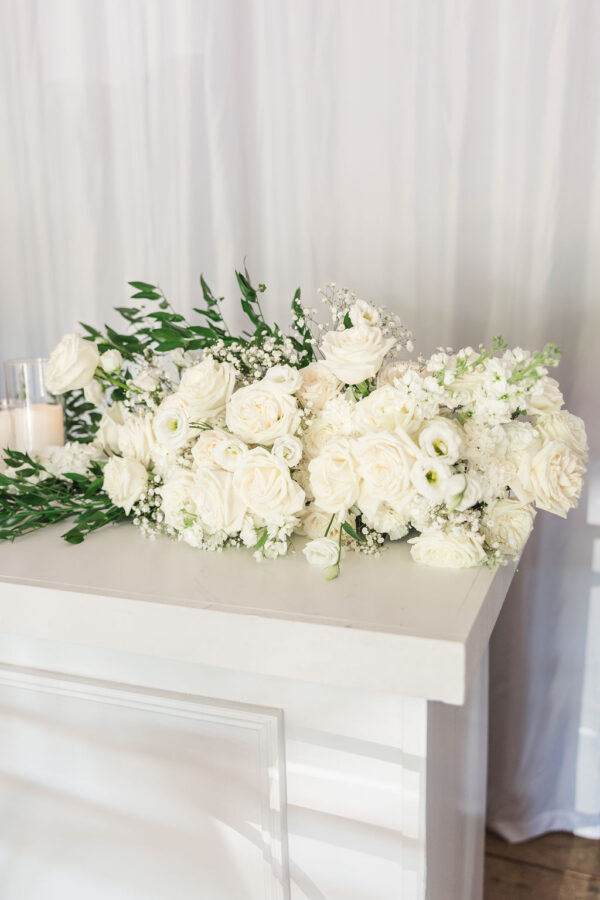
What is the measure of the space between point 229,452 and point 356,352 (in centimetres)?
18

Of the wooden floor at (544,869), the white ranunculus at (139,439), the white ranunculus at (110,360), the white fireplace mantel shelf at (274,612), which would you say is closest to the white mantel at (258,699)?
the white fireplace mantel shelf at (274,612)

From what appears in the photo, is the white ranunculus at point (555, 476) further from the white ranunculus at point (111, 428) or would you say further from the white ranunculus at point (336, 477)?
the white ranunculus at point (111, 428)

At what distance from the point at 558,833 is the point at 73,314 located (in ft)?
5.40

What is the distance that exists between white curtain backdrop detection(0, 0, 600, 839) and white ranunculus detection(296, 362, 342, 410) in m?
0.72

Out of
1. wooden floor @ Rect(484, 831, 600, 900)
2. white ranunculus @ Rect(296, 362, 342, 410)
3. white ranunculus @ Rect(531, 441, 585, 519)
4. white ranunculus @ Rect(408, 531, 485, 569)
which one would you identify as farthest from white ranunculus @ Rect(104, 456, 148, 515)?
wooden floor @ Rect(484, 831, 600, 900)

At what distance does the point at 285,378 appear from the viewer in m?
0.86

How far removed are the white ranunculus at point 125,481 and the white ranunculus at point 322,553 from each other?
0.24 metres

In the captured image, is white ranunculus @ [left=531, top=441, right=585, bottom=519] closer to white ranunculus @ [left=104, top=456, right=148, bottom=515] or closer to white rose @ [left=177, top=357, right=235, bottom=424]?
white rose @ [left=177, top=357, right=235, bottom=424]

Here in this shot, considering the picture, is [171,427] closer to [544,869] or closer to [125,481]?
[125,481]

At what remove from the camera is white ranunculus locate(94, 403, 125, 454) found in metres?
1.05

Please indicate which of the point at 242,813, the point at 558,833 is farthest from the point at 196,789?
the point at 558,833

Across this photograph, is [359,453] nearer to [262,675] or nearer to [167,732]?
[262,675]

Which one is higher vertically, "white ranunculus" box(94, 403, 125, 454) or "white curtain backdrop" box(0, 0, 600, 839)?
"white curtain backdrop" box(0, 0, 600, 839)

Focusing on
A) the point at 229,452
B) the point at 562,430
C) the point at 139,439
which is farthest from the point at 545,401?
the point at 139,439
